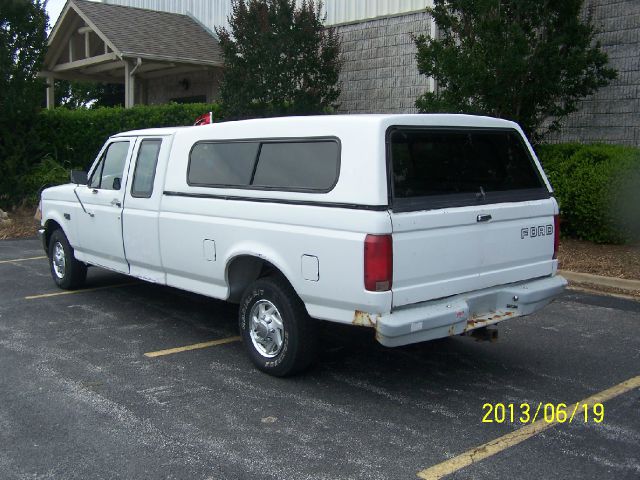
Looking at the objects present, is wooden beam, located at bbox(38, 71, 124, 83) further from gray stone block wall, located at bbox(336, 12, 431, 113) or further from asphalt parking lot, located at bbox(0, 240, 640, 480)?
asphalt parking lot, located at bbox(0, 240, 640, 480)

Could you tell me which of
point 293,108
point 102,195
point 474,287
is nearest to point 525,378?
point 474,287

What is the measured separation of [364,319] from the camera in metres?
4.57

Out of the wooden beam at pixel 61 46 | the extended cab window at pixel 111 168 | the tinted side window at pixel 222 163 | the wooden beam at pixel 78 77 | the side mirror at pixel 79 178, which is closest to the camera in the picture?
the tinted side window at pixel 222 163

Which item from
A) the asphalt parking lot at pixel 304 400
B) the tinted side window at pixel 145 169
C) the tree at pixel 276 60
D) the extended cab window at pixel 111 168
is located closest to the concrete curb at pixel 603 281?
the asphalt parking lot at pixel 304 400

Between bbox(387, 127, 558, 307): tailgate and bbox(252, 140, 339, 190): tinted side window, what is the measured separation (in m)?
0.48

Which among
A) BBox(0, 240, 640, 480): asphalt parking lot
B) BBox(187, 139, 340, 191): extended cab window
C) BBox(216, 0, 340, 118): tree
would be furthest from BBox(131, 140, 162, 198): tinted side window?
BBox(216, 0, 340, 118): tree

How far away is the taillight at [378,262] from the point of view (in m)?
4.41

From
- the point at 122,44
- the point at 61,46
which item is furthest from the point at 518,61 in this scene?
the point at 61,46

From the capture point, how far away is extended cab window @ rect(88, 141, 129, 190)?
7225 mm

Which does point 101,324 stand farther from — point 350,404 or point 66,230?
point 350,404

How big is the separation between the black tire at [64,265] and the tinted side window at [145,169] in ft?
6.25

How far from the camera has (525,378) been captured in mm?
5324
